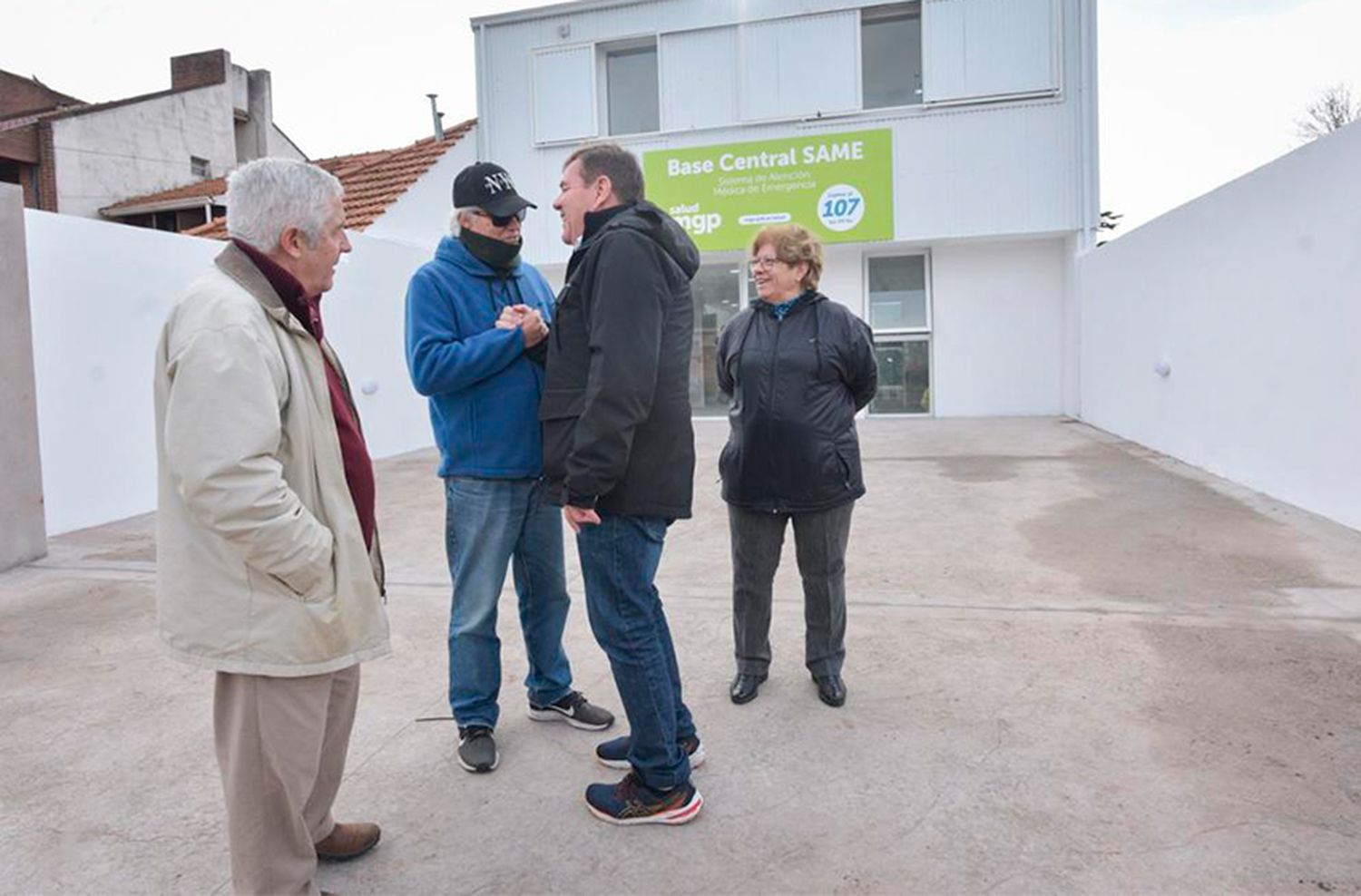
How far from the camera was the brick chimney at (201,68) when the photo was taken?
63.4ft

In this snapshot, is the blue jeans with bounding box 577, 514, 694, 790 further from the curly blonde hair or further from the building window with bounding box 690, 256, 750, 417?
the building window with bounding box 690, 256, 750, 417

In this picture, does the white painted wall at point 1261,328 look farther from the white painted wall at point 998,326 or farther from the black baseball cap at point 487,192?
the black baseball cap at point 487,192

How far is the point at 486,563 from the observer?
2.84 meters

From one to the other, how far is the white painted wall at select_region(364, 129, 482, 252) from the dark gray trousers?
9470 mm

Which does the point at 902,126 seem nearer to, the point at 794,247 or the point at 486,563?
the point at 794,247

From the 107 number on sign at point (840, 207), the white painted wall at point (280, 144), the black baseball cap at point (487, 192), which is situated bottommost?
the black baseball cap at point (487, 192)

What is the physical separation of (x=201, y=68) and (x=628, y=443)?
21554 millimetres

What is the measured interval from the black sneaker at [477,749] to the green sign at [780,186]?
10.6 meters

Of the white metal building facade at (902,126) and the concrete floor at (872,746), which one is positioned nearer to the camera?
the concrete floor at (872,746)

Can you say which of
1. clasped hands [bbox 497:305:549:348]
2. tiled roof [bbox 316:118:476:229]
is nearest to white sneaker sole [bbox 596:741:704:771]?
clasped hands [bbox 497:305:549:348]

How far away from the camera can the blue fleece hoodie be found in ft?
8.82

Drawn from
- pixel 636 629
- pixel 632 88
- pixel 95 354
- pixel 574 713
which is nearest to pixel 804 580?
pixel 574 713

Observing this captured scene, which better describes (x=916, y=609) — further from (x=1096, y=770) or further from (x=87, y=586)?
(x=87, y=586)

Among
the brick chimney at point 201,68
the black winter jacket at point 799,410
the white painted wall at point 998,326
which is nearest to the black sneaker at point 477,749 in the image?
the black winter jacket at point 799,410
